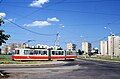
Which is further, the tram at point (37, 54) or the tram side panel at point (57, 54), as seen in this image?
the tram side panel at point (57, 54)

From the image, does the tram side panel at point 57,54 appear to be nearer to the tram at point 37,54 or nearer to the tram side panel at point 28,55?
the tram at point 37,54

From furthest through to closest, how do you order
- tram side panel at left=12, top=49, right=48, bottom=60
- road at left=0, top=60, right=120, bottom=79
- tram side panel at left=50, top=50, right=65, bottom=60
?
tram side panel at left=50, top=50, right=65, bottom=60, tram side panel at left=12, top=49, right=48, bottom=60, road at left=0, top=60, right=120, bottom=79

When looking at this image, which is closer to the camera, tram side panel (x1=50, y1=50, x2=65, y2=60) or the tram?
the tram

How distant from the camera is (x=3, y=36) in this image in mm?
30078

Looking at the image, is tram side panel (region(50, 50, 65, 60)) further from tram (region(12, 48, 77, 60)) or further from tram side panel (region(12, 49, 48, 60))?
tram side panel (region(12, 49, 48, 60))

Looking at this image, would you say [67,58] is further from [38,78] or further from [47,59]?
[38,78]

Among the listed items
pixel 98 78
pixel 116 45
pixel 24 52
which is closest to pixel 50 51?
pixel 24 52

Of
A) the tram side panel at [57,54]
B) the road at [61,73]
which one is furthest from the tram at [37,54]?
the road at [61,73]

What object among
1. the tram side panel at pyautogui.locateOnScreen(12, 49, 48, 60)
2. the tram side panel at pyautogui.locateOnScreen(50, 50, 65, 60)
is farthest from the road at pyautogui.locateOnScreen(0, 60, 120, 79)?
the tram side panel at pyautogui.locateOnScreen(50, 50, 65, 60)

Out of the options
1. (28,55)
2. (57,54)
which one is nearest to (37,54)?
(28,55)

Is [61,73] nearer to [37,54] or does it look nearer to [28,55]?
[28,55]

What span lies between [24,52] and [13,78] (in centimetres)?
4436

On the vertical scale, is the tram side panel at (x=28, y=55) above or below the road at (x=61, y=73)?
above

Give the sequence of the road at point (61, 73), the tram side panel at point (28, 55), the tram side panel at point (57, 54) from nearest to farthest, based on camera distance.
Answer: the road at point (61, 73)
the tram side panel at point (28, 55)
the tram side panel at point (57, 54)
